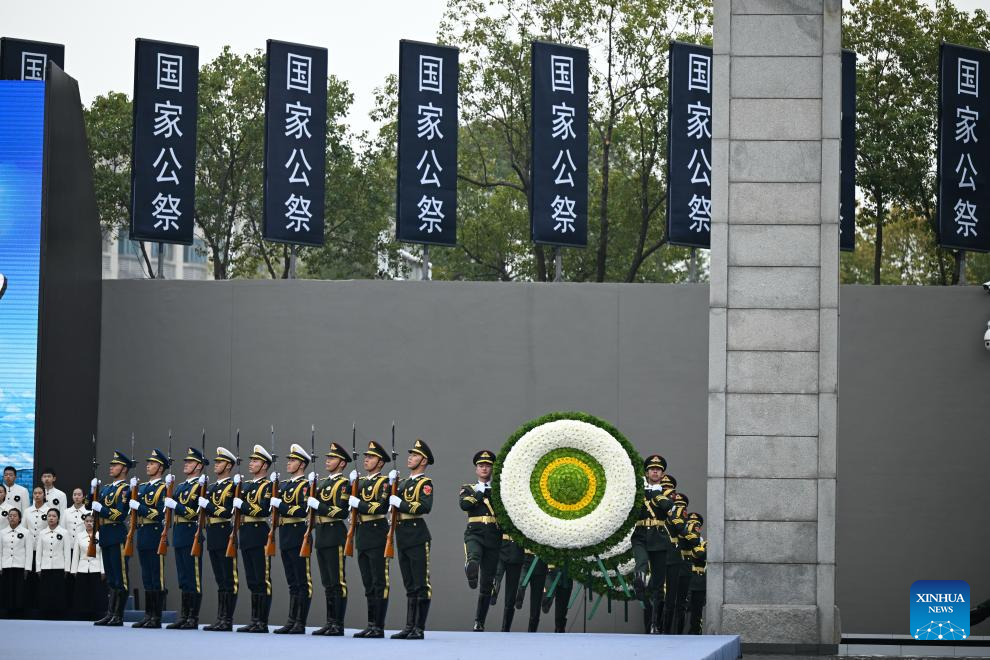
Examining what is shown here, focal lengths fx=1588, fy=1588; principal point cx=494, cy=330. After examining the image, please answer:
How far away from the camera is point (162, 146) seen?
51.8 ft

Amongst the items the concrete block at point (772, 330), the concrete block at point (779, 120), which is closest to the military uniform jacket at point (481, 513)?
the concrete block at point (772, 330)

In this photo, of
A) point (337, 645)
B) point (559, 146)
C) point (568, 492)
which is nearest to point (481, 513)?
point (568, 492)

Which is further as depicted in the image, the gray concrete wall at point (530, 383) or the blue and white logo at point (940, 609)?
the gray concrete wall at point (530, 383)

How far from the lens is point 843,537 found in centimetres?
1558

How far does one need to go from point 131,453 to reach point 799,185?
7.53 meters

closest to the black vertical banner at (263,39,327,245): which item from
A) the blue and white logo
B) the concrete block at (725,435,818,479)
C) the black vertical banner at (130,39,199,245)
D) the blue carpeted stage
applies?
the black vertical banner at (130,39,199,245)

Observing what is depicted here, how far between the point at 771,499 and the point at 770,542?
0.31m

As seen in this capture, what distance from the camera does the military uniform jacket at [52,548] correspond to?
1423cm

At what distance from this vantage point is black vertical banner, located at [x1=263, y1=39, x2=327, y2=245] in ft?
51.6

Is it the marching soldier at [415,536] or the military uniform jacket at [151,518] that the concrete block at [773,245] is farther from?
the military uniform jacket at [151,518]

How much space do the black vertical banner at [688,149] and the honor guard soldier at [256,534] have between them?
560cm

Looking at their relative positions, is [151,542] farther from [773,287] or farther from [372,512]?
[773,287]

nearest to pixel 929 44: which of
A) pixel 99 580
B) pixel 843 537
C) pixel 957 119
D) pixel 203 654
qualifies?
pixel 957 119

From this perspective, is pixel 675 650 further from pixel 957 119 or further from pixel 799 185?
pixel 957 119
